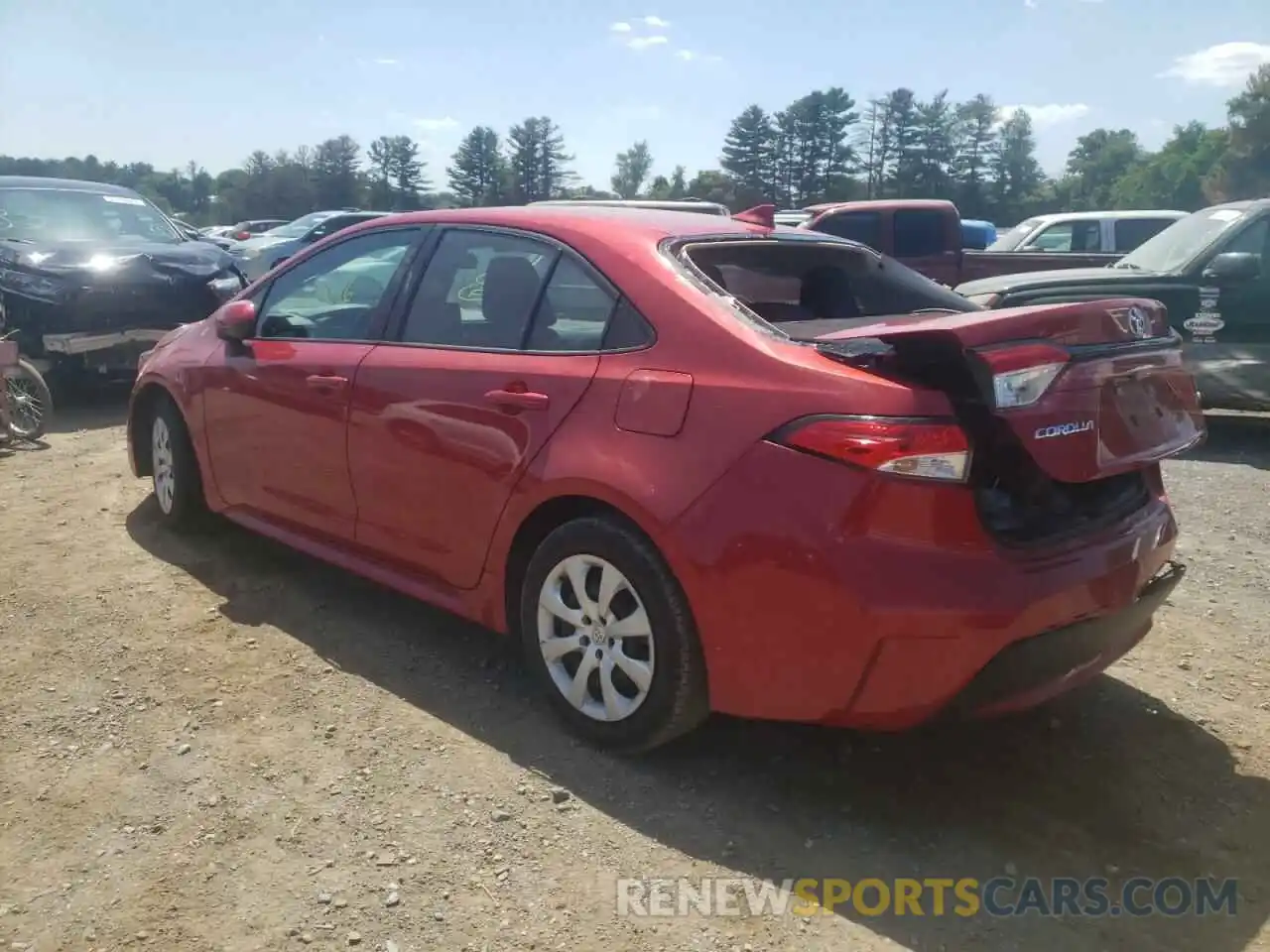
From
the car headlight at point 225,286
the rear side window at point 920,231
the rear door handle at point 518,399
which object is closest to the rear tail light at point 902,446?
the rear door handle at point 518,399

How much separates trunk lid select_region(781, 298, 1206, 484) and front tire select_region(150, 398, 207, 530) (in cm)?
329

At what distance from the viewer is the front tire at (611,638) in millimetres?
2910

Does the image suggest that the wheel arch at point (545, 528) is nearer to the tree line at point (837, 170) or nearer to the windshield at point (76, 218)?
the windshield at point (76, 218)

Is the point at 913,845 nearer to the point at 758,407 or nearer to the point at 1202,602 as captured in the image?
the point at 758,407

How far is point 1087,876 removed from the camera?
8.64ft

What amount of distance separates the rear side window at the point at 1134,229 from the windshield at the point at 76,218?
35.8ft

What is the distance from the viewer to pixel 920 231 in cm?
1267

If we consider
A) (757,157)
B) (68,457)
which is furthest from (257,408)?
(757,157)

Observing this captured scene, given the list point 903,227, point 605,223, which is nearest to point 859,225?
point 903,227

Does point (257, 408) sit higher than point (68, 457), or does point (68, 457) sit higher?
point (257, 408)

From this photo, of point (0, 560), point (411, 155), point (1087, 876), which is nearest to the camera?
point (1087, 876)

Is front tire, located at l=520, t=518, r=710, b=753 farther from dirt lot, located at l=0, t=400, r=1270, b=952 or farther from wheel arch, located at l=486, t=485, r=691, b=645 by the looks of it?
dirt lot, located at l=0, t=400, r=1270, b=952

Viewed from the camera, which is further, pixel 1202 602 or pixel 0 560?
pixel 0 560

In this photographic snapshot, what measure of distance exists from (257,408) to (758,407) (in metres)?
2.49
